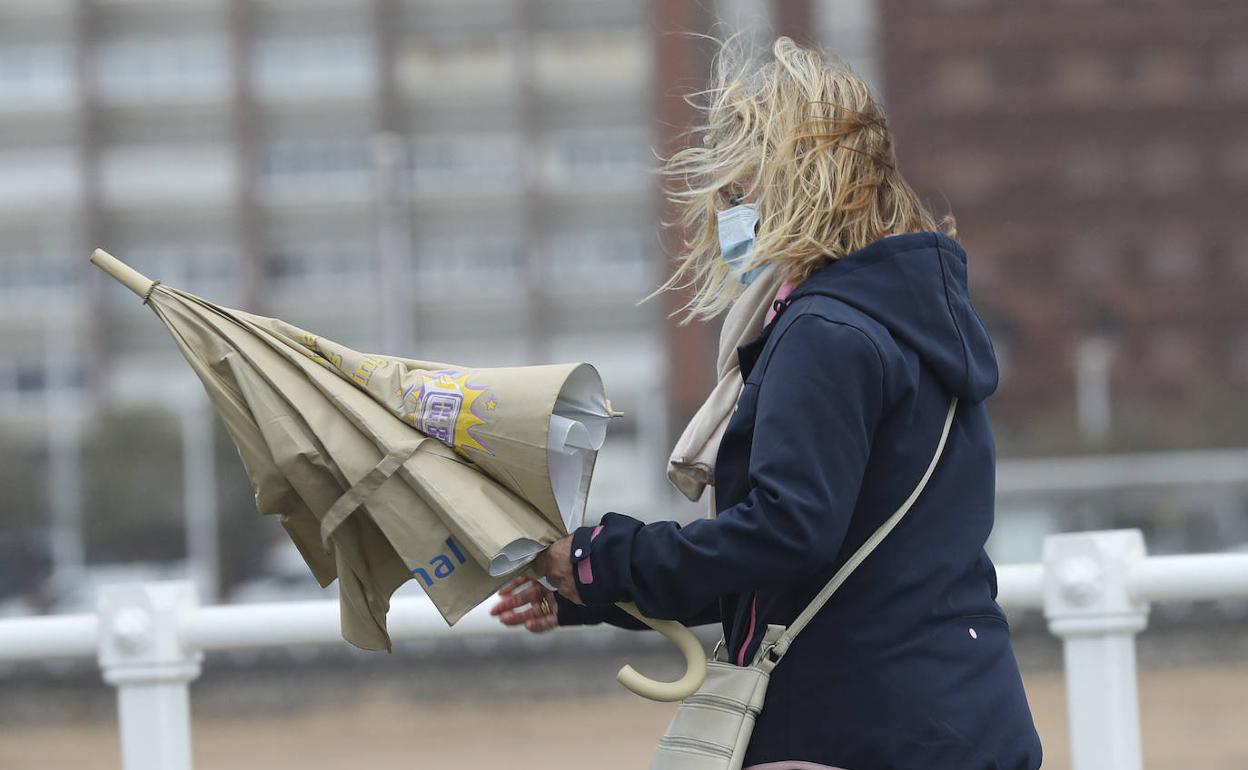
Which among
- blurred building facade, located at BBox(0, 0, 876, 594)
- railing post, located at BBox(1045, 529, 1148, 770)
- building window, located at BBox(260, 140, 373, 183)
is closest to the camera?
railing post, located at BBox(1045, 529, 1148, 770)

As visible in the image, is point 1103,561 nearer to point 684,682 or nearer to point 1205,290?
point 684,682

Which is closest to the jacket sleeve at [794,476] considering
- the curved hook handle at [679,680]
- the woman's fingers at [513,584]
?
the curved hook handle at [679,680]

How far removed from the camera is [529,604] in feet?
7.80

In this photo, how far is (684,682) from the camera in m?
2.12

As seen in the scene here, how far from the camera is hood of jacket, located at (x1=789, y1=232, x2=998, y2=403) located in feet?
6.69

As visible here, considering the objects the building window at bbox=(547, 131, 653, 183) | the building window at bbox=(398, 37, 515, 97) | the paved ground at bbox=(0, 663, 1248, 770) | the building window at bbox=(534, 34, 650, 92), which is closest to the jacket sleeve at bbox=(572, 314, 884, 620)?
the paved ground at bbox=(0, 663, 1248, 770)

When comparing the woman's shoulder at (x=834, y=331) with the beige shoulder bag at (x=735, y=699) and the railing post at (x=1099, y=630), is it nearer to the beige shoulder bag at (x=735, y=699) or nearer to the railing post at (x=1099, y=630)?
the beige shoulder bag at (x=735, y=699)

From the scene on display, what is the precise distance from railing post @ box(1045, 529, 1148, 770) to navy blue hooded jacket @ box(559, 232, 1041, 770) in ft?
2.59

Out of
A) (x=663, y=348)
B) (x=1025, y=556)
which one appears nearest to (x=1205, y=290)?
(x=663, y=348)

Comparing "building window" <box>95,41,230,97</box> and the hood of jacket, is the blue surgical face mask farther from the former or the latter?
"building window" <box>95,41,230,97</box>

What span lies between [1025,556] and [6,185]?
3473cm

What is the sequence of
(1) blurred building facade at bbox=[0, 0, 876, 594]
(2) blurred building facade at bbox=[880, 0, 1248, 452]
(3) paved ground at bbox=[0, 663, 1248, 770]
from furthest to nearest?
(2) blurred building facade at bbox=[880, 0, 1248, 452] → (1) blurred building facade at bbox=[0, 0, 876, 594] → (3) paved ground at bbox=[0, 663, 1248, 770]

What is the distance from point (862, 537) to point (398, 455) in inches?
23.5

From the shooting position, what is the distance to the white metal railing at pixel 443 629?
9.39 ft
